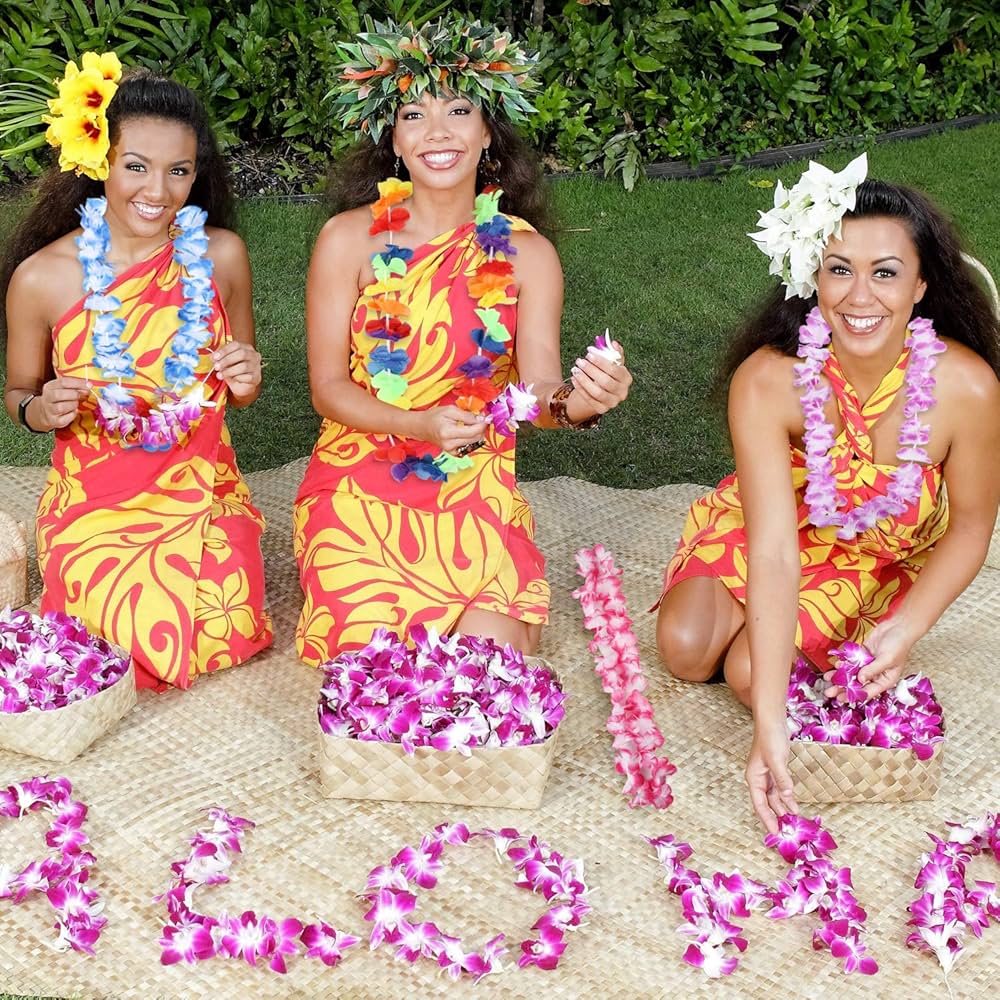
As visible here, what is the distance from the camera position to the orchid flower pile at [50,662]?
307 centimetres

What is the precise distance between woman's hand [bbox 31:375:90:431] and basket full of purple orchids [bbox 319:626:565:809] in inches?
35.8

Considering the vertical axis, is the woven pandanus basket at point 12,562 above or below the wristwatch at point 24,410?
below

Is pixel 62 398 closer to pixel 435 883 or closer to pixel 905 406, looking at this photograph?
pixel 435 883

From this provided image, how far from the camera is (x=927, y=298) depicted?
3227 mm

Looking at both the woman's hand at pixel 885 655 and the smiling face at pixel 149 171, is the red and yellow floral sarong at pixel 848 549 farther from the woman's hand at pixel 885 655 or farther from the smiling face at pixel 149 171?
the smiling face at pixel 149 171

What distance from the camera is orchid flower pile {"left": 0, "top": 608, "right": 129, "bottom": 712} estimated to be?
307 centimetres

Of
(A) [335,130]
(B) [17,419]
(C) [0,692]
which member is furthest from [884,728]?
(A) [335,130]

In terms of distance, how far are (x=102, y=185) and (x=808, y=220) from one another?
1733 mm

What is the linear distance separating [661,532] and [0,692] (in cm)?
190

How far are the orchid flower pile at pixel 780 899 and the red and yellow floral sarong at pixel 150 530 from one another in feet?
4.00

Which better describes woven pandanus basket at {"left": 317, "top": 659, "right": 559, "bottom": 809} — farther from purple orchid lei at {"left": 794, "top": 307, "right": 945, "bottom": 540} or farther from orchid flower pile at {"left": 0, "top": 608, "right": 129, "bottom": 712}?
purple orchid lei at {"left": 794, "top": 307, "right": 945, "bottom": 540}

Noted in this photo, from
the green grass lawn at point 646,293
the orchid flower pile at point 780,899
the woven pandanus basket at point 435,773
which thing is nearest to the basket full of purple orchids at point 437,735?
the woven pandanus basket at point 435,773

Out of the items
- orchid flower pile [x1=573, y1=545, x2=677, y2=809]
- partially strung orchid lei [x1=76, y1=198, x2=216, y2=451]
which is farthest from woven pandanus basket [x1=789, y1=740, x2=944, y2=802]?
partially strung orchid lei [x1=76, y1=198, x2=216, y2=451]

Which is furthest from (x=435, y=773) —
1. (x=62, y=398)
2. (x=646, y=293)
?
(x=646, y=293)
